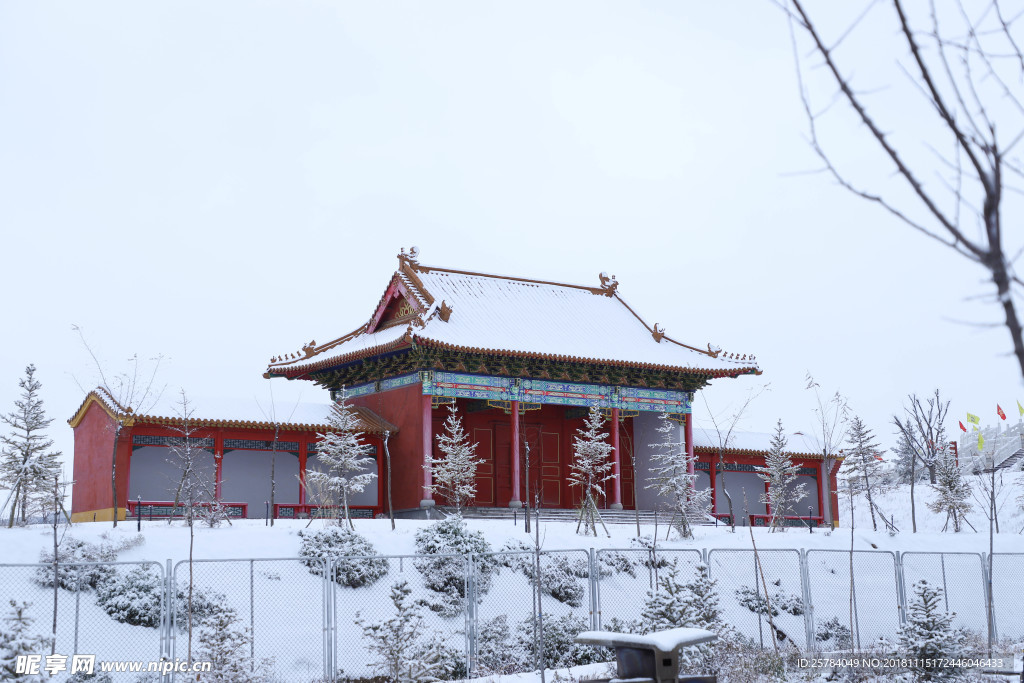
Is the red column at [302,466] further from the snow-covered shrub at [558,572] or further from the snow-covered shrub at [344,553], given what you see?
the snow-covered shrub at [558,572]

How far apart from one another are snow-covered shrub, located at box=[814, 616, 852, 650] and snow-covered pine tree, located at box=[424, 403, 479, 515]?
8022 millimetres

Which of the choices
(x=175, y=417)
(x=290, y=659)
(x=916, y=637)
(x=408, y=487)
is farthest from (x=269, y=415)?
(x=916, y=637)

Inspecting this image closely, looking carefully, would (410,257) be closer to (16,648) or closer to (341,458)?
(341,458)

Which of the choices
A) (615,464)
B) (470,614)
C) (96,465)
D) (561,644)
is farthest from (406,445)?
(470,614)

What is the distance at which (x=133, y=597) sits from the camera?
15.7 metres

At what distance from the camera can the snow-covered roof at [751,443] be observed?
32.0 metres

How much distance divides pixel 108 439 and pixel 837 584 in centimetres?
1692

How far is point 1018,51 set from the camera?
397cm

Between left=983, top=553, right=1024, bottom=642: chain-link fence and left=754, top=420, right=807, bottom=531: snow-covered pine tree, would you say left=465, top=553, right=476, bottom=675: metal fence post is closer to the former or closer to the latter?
left=983, top=553, right=1024, bottom=642: chain-link fence

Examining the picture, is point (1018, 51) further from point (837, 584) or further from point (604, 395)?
point (604, 395)

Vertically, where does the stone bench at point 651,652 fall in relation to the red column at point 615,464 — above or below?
below

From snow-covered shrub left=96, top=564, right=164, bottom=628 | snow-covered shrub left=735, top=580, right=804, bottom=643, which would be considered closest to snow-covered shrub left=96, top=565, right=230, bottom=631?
snow-covered shrub left=96, top=564, right=164, bottom=628

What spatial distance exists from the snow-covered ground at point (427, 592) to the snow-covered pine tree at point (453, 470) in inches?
50.9

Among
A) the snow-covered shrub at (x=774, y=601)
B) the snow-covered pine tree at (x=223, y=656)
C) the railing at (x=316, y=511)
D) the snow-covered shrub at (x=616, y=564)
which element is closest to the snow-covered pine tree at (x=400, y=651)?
the snow-covered pine tree at (x=223, y=656)
